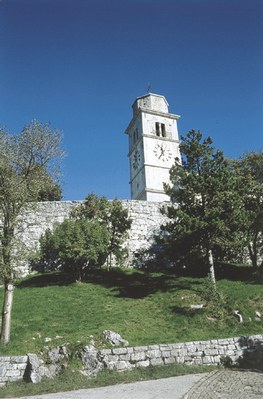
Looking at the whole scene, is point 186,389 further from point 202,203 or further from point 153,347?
point 202,203

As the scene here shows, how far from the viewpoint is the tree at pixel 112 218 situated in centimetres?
2514

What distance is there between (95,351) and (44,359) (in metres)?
1.79

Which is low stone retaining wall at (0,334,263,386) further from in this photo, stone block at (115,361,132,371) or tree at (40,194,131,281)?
tree at (40,194,131,281)

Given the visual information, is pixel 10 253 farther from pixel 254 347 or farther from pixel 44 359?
pixel 254 347

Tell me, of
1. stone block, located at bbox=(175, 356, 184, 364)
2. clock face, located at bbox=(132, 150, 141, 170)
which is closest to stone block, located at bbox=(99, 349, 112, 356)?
stone block, located at bbox=(175, 356, 184, 364)

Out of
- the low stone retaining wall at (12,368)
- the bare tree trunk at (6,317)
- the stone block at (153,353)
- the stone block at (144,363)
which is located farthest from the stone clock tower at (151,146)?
the low stone retaining wall at (12,368)

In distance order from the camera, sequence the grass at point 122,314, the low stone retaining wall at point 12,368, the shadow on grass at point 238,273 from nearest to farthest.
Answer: the low stone retaining wall at point 12,368
the grass at point 122,314
the shadow on grass at point 238,273

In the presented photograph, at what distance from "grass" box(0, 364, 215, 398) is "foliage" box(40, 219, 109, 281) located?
433 inches

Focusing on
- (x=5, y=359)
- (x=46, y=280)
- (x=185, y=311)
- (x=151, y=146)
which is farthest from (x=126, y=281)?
(x=151, y=146)

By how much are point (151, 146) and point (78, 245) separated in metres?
26.3

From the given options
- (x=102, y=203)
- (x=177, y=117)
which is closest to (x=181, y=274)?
(x=102, y=203)

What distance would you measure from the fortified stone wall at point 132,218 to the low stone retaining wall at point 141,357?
1442cm

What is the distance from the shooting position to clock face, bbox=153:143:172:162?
44.8 metres

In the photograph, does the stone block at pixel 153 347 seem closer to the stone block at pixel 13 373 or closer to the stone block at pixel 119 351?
the stone block at pixel 119 351
